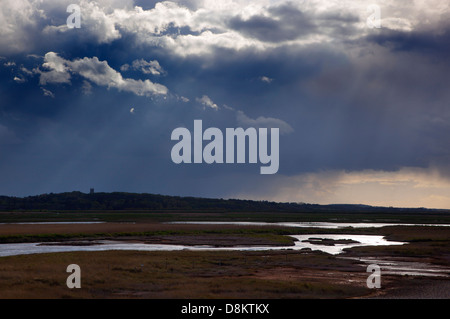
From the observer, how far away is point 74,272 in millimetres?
35656

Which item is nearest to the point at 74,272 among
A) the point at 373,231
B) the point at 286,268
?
the point at 286,268

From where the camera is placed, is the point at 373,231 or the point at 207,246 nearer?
the point at 207,246

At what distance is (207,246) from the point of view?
62.7 m

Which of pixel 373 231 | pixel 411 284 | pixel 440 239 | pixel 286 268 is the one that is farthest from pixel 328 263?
pixel 373 231

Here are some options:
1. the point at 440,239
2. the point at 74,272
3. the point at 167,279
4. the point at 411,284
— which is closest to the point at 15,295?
the point at 74,272

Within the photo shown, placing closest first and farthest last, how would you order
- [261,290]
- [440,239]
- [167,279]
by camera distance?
[261,290] < [167,279] < [440,239]

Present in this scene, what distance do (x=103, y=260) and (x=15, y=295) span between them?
49.7ft

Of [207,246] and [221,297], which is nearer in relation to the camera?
[221,297]

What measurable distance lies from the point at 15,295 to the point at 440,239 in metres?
62.2

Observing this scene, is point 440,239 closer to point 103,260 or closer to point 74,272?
point 103,260

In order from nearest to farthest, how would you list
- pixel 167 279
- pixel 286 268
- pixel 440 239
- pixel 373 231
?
pixel 167 279, pixel 286 268, pixel 440 239, pixel 373 231

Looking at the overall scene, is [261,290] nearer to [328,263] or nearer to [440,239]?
[328,263]
